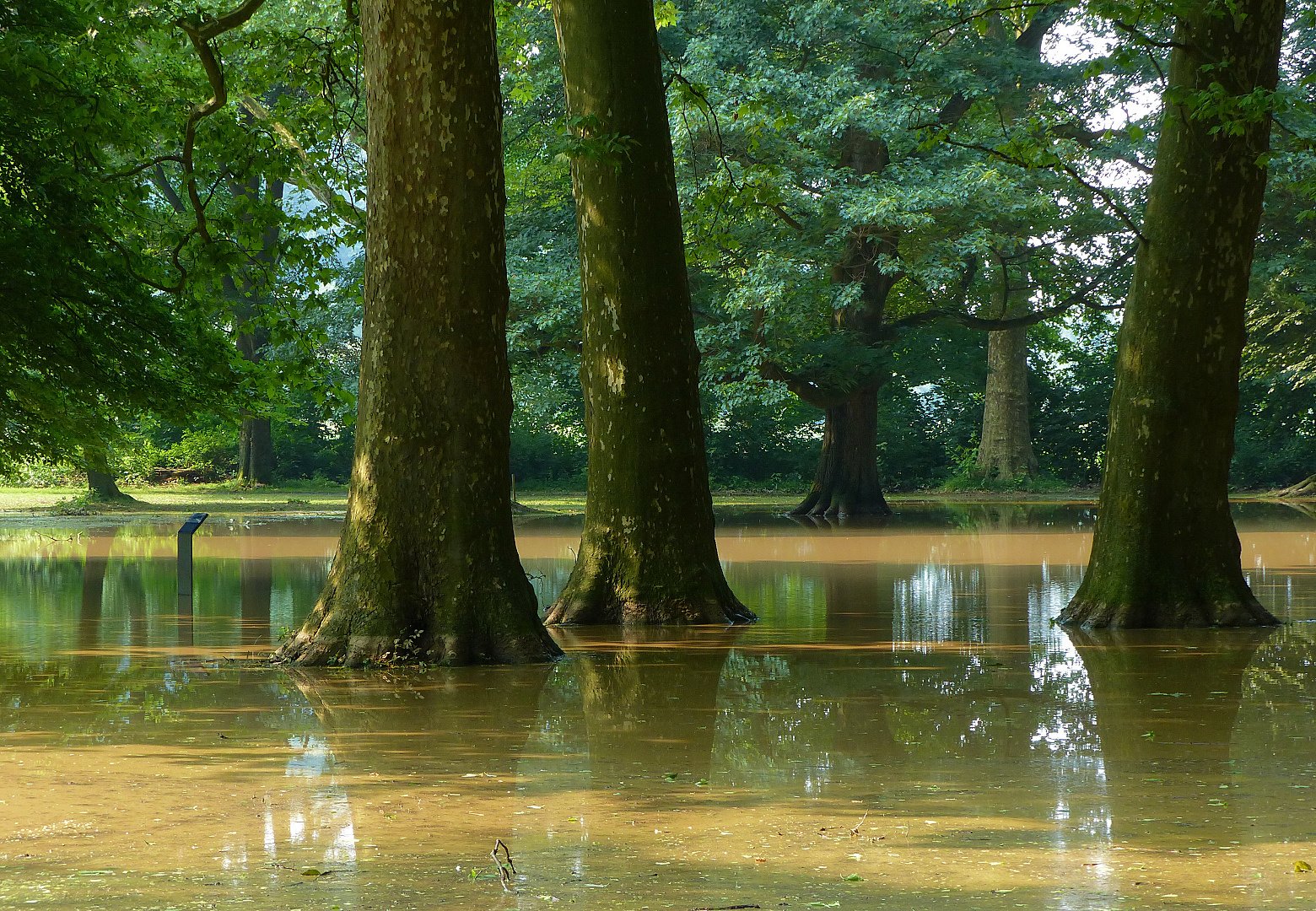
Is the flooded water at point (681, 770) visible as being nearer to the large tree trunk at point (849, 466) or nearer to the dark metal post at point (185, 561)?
the dark metal post at point (185, 561)

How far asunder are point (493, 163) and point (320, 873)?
546 cm

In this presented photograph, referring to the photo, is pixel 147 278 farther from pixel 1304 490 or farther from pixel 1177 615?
pixel 1304 490

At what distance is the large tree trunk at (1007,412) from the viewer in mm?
38281

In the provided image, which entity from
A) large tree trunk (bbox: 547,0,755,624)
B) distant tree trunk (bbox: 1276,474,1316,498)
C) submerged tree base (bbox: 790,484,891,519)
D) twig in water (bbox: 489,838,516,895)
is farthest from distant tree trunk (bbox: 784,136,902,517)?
twig in water (bbox: 489,838,516,895)

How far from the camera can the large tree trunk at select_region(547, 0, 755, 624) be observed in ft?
34.3

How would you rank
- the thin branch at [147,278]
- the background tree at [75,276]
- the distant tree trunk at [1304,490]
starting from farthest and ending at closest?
the distant tree trunk at [1304,490]
the thin branch at [147,278]
the background tree at [75,276]

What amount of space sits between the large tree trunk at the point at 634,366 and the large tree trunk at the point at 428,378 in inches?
90.4

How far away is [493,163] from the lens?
8.33 metres

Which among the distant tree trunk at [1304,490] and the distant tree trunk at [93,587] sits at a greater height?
the distant tree trunk at [1304,490]

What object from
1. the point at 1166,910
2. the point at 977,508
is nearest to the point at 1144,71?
the point at 977,508

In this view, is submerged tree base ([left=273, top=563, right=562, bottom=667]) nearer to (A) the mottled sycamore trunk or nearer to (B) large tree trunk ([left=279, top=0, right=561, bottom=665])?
(B) large tree trunk ([left=279, top=0, right=561, bottom=665])

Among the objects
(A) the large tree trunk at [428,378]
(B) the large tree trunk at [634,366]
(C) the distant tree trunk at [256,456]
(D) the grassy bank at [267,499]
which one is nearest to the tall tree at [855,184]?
(D) the grassy bank at [267,499]

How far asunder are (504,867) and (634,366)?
6876mm

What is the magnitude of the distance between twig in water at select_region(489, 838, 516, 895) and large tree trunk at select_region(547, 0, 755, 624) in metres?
6.31
